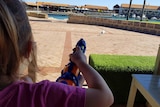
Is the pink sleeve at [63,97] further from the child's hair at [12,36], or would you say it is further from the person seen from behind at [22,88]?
the child's hair at [12,36]

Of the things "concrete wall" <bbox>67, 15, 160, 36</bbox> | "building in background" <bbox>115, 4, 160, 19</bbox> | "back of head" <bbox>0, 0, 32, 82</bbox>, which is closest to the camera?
"back of head" <bbox>0, 0, 32, 82</bbox>

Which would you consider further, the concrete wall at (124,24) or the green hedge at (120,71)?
the concrete wall at (124,24)

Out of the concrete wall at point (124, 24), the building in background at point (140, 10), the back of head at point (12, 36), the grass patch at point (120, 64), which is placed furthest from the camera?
the building in background at point (140, 10)

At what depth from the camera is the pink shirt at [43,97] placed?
1.89 ft

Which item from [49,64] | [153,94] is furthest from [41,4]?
[153,94]

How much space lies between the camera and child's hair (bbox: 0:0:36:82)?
21.0 inches

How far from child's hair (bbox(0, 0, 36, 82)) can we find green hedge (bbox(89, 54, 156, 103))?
2.30m

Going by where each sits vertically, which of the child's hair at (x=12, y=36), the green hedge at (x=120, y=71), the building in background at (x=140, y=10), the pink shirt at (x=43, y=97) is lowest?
the building in background at (x=140, y=10)

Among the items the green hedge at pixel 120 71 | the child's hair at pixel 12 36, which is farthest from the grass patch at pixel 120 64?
the child's hair at pixel 12 36

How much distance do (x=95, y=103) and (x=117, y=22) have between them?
16.7 metres

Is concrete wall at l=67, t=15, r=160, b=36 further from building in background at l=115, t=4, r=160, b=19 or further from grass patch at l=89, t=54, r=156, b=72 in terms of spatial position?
building in background at l=115, t=4, r=160, b=19

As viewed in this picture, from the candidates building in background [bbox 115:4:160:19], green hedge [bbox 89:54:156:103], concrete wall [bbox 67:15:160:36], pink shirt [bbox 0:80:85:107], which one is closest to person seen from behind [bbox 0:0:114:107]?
pink shirt [bbox 0:80:85:107]

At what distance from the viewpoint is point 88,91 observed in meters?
0.59

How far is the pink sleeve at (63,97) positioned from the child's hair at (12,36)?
4.9 inches
